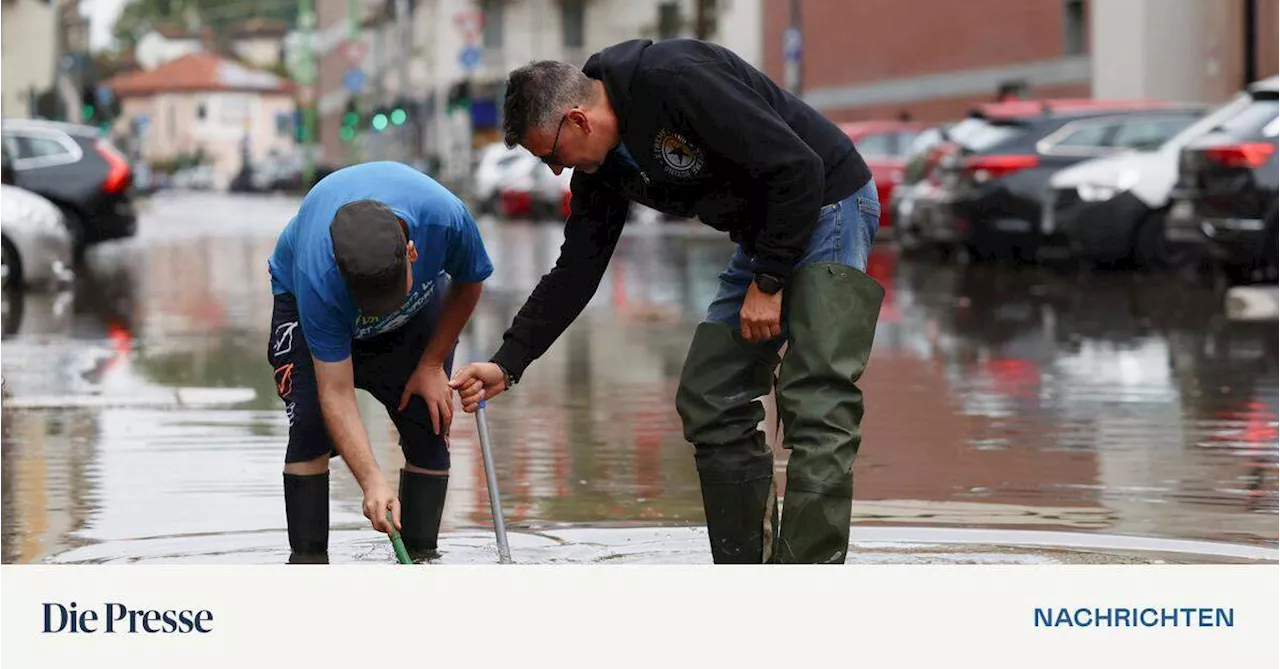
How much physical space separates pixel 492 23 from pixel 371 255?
76121mm

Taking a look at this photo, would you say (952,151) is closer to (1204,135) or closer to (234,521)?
(1204,135)

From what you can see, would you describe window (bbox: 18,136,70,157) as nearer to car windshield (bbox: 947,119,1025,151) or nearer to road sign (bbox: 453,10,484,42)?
car windshield (bbox: 947,119,1025,151)

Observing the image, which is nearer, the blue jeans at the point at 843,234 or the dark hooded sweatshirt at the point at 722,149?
the dark hooded sweatshirt at the point at 722,149

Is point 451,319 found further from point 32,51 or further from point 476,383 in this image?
point 32,51

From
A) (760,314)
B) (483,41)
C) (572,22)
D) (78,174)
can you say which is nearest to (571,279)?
(760,314)

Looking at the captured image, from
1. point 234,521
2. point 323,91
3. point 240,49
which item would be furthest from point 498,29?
point 240,49

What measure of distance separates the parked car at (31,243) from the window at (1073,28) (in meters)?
26.5

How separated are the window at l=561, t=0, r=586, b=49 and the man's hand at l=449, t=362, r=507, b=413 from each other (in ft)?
249

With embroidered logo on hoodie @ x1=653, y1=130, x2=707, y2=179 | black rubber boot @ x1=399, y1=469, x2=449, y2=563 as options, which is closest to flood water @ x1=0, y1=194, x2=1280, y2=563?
black rubber boot @ x1=399, y1=469, x2=449, y2=563

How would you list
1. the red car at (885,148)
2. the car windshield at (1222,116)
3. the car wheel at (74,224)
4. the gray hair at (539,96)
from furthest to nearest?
1. the red car at (885,148)
2. the car wheel at (74,224)
3. the car windshield at (1222,116)
4. the gray hair at (539,96)

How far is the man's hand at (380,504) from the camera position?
6.39 m

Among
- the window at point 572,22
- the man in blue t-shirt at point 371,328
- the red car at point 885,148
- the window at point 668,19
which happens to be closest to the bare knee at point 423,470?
the man in blue t-shirt at point 371,328

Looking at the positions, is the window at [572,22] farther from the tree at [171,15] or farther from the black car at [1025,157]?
the tree at [171,15]
